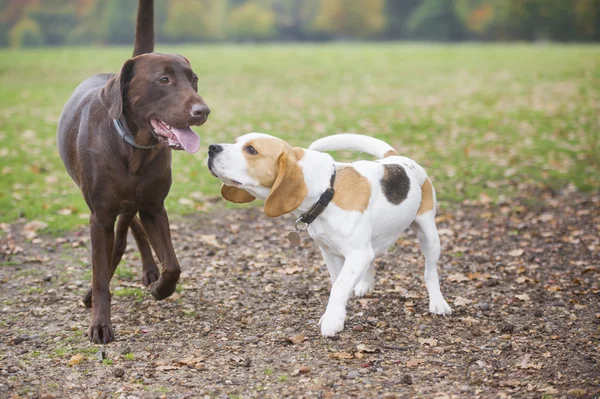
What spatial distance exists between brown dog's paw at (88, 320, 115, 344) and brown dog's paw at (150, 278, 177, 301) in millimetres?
609

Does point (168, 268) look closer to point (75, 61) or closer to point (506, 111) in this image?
point (506, 111)

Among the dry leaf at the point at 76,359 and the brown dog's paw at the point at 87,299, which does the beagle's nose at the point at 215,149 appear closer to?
the dry leaf at the point at 76,359

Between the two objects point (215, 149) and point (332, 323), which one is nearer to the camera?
point (215, 149)

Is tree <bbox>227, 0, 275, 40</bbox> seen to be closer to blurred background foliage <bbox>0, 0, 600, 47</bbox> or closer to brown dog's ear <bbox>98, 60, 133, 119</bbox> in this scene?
blurred background foliage <bbox>0, 0, 600, 47</bbox>

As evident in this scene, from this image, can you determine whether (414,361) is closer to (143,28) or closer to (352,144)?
(352,144)

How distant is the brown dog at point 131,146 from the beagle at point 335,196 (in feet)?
1.37

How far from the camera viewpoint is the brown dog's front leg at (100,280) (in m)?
4.98

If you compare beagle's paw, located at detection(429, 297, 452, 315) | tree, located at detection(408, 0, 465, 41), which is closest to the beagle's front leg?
beagle's paw, located at detection(429, 297, 452, 315)

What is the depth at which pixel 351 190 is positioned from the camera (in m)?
4.84

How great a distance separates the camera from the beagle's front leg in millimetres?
4754

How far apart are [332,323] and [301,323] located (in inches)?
20.6

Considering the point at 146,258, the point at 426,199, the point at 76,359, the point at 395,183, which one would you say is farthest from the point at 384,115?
the point at 76,359

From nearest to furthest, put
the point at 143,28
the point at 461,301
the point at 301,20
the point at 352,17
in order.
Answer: the point at 461,301 < the point at 143,28 < the point at 352,17 < the point at 301,20

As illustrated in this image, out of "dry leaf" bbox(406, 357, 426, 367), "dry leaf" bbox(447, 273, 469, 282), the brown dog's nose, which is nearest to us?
"dry leaf" bbox(406, 357, 426, 367)
